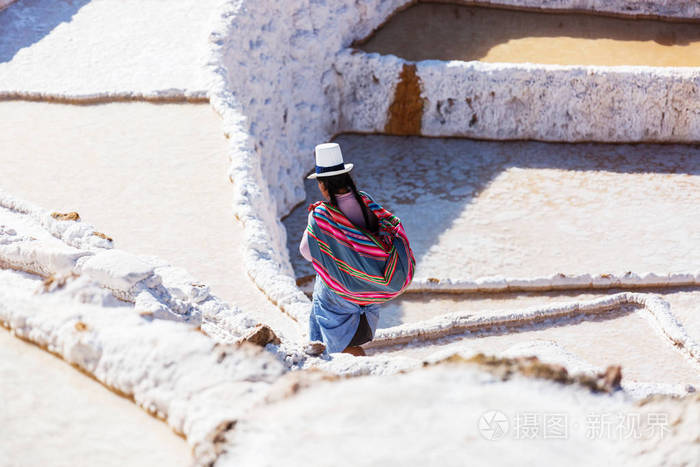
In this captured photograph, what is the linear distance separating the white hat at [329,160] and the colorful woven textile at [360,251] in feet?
0.59

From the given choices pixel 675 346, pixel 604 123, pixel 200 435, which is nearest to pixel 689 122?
pixel 604 123

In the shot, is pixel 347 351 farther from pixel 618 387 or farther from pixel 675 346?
pixel 675 346

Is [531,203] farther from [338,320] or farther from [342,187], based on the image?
[342,187]

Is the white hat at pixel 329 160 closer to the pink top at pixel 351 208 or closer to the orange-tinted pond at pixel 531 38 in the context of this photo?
the pink top at pixel 351 208

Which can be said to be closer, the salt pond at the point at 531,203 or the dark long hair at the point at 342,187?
the dark long hair at the point at 342,187

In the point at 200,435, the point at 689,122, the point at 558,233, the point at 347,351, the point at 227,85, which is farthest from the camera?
the point at 689,122

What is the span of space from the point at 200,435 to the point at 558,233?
6.34 meters

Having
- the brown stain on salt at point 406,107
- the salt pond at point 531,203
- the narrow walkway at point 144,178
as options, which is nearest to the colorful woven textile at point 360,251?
the narrow walkway at point 144,178

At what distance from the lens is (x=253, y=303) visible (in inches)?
186

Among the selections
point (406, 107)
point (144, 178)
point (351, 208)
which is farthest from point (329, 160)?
point (406, 107)

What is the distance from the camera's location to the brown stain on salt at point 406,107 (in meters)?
9.61

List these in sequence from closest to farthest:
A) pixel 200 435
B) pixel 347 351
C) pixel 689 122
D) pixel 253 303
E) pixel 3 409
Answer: pixel 200 435, pixel 3 409, pixel 347 351, pixel 253 303, pixel 689 122

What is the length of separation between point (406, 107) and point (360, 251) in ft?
20.4

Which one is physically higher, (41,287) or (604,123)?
(41,287)
